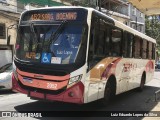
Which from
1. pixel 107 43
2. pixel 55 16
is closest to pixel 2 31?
pixel 107 43

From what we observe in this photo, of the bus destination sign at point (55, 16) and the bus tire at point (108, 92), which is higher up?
the bus destination sign at point (55, 16)

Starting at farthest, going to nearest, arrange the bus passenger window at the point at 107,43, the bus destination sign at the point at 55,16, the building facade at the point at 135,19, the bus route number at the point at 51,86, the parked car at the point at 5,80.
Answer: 1. the building facade at the point at 135,19
2. the parked car at the point at 5,80
3. the bus passenger window at the point at 107,43
4. the bus destination sign at the point at 55,16
5. the bus route number at the point at 51,86

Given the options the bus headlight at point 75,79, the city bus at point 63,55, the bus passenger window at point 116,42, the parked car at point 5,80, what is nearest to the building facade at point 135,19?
the parked car at point 5,80

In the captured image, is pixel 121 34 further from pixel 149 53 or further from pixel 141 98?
pixel 149 53

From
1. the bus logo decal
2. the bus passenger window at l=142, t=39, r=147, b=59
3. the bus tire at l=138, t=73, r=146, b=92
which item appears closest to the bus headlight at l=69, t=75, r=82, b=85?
the bus logo decal

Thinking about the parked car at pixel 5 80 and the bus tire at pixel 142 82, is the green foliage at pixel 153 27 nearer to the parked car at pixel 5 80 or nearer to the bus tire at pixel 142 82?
the bus tire at pixel 142 82

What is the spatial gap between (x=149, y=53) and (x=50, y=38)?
31.3 feet

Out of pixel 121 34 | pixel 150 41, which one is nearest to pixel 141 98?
pixel 121 34

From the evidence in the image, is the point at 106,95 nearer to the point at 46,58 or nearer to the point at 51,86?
the point at 51,86

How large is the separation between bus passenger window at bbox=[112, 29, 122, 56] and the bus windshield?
2.40 meters

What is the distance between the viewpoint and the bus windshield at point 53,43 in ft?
28.5

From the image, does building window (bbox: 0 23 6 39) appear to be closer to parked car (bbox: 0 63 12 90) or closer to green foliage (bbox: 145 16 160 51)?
parked car (bbox: 0 63 12 90)

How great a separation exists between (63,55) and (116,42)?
3.06m

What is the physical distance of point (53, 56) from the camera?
8781 millimetres
